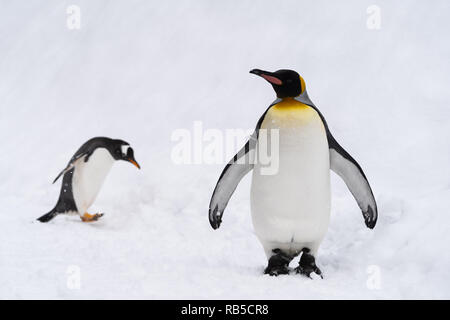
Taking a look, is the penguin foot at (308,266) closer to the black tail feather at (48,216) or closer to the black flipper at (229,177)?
the black flipper at (229,177)

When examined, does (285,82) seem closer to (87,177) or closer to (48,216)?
(87,177)

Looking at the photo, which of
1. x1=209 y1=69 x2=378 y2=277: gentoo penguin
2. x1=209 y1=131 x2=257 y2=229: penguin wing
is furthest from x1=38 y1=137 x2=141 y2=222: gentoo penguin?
x1=209 y1=69 x2=378 y2=277: gentoo penguin

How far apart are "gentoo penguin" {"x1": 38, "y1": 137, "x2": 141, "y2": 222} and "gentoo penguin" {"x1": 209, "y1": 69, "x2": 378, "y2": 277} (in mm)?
1728

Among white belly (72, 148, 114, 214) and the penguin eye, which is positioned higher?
the penguin eye

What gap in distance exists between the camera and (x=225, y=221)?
10.7 ft

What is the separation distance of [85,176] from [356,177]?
2134mm

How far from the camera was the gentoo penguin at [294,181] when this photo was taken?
1.98 metres

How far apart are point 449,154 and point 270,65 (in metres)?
2.76

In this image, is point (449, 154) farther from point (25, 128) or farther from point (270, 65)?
point (25, 128)

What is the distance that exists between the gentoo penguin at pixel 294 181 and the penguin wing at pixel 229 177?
0.7 inches

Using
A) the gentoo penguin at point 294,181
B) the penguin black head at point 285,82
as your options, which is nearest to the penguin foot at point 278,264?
the gentoo penguin at point 294,181

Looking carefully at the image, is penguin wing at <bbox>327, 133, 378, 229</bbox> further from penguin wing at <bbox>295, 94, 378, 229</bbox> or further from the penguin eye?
the penguin eye

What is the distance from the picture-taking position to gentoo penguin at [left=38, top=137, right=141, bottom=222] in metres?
3.52

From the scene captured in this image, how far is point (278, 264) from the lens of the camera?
207cm
